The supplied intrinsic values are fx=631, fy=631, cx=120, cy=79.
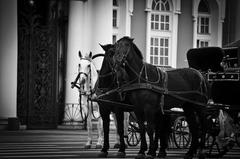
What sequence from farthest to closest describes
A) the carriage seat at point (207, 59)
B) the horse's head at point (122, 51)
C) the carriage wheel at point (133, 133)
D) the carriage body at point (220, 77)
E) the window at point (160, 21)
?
the window at point (160, 21)
the carriage wheel at point (133, 133)
the carriage seat at point (207, 59)
the carriage body at point (220, 77)
the horse's head at point (122, 51)

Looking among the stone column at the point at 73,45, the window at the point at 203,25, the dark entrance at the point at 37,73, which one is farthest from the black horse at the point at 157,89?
the window at the point at 203,25

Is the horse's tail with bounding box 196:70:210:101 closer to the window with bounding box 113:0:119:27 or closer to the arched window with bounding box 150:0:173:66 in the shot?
the window with bounding box 113:0:119:27

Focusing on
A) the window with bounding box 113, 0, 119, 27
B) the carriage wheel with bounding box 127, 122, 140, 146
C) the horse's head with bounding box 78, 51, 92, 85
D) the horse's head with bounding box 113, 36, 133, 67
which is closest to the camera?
the horse's head with bounding box 113, 36, 133, 67

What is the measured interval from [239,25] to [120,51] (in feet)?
58.8

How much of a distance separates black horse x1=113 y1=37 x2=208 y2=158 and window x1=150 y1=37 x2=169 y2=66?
52.8 ft

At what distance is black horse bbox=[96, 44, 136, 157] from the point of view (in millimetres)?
13391

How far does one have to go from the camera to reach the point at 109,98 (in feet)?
45.0

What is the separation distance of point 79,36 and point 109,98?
12658 mm

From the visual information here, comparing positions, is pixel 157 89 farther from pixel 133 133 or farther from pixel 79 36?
pixel 79 36

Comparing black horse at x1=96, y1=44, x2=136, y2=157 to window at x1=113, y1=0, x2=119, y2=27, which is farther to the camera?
window at x1=113, y1=0, x2=119, y2=27

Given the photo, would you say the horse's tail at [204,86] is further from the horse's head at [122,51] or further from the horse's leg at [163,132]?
the horse's head at [122,51]

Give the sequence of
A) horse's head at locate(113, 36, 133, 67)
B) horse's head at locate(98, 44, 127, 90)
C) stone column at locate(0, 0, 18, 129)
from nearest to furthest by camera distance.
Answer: horse's head at locate(113, 36, 133, 67), horse's head at locate(98, 44, 127, 90), stone column at locate(0, 0, 18, 129)

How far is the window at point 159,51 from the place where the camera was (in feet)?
96.9

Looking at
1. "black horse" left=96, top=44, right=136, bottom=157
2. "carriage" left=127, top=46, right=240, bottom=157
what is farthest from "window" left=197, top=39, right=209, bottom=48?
"black horse" left=96, top=44, right=136, bottom=157
